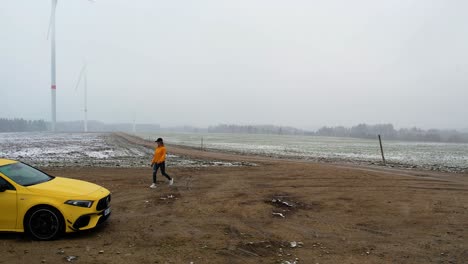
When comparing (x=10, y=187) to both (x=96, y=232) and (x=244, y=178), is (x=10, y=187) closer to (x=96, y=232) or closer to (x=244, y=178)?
(x=96, y=232)

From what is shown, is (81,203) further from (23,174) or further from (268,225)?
(268,225)

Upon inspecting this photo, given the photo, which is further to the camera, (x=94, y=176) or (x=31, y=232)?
(x=94, y=176)

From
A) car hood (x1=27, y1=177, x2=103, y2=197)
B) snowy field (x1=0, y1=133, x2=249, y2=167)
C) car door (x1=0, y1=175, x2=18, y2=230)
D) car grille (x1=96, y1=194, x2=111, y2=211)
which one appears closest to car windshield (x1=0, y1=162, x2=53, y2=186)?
car hood (x1=27, y1=177, x2=103, y2=197)

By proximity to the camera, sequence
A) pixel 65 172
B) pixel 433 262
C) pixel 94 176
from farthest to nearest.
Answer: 1. pixel 65 172
2. pixel 94 176
3. pixel 433 262

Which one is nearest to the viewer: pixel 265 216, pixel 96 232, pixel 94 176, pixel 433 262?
pixel 433 262

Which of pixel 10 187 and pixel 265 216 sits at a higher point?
pixel 10 187

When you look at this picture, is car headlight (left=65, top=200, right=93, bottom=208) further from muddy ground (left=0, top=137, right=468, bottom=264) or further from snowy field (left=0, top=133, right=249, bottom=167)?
snowy field (left=0, top=133, right=249, bottom=167)

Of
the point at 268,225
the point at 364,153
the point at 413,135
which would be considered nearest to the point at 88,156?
the point at 268,225

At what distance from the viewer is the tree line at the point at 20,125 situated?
170938 millimetres

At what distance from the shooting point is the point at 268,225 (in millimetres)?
8586

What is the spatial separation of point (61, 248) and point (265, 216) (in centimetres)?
474

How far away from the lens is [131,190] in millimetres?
12469

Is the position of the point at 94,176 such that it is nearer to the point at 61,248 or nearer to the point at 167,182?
the point at 167,182

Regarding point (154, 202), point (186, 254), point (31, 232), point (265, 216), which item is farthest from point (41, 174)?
point (265, 216)
